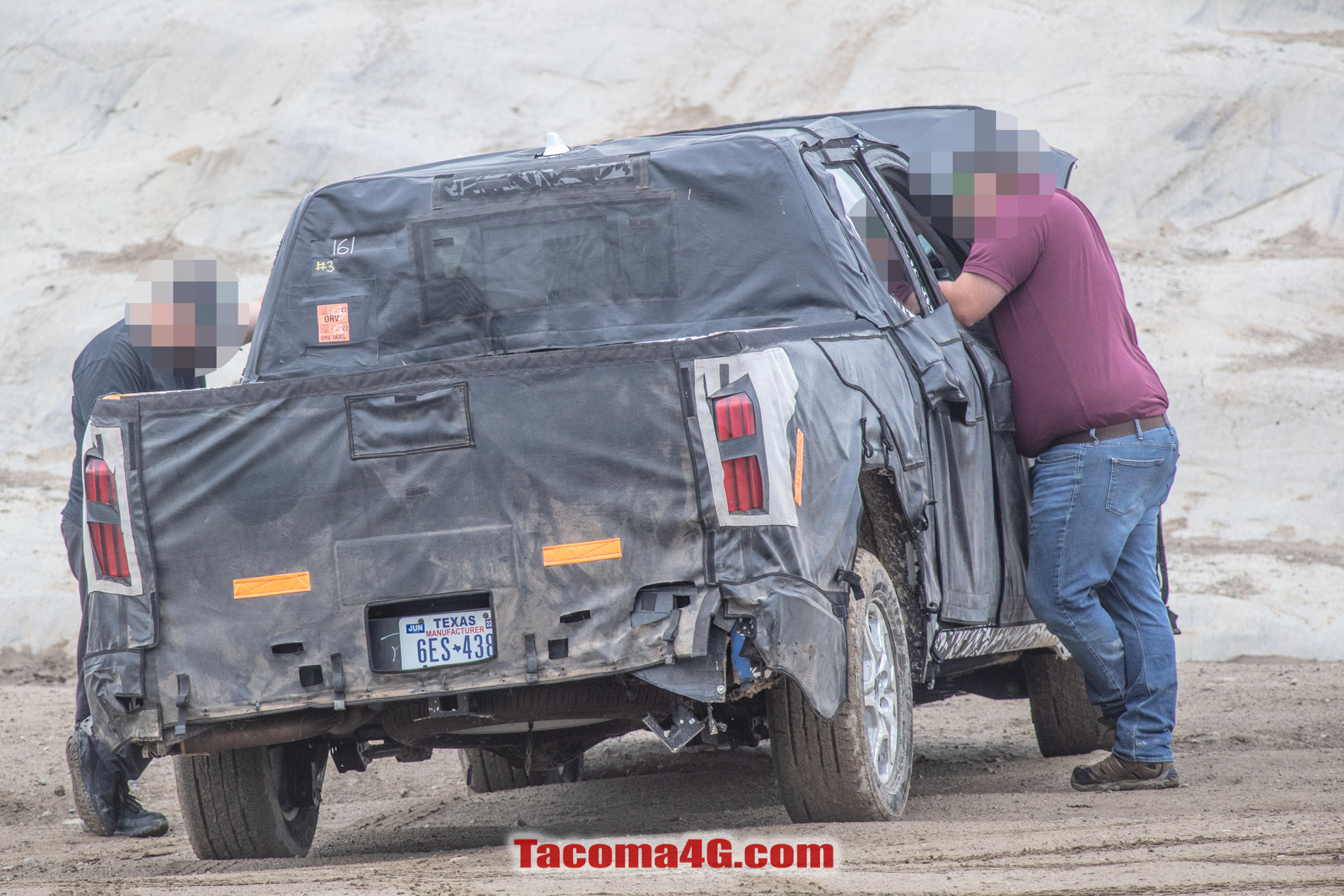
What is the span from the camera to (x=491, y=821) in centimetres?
562

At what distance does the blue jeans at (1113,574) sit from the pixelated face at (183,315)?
124 inches

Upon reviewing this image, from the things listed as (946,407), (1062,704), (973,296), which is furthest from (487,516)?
(1062,704)

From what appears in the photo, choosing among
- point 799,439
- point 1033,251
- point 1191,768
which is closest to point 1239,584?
point 1191,768

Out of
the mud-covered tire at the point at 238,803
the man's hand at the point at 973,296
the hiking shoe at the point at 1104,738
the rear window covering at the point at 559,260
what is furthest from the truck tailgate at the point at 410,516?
the hiking shoe at the point at 1104,738

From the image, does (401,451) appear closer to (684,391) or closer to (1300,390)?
(684,391)


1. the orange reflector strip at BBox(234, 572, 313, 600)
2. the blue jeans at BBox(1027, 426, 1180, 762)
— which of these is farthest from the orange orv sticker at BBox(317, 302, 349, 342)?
the blue jeans at BBox(1027, 426, 1180, 762)

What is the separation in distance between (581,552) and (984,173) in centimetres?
233

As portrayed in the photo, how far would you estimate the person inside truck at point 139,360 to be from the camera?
19.4 feet

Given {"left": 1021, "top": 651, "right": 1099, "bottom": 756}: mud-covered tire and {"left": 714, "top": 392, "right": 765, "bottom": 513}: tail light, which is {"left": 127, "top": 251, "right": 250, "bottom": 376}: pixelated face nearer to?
{"left": 714, "top": 392, "right": 765, "bottom": 513}: tail light

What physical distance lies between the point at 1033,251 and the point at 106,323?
12977 mm

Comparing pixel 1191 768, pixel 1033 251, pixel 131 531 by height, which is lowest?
pixel 1191 768

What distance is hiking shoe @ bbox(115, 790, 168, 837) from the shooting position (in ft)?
19.7

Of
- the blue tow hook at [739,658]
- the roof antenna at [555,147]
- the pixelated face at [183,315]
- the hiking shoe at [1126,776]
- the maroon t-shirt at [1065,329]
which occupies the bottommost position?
the hiking shoe at [1126,776]

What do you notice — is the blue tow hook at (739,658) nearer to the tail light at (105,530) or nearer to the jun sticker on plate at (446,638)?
the jun sticker on plate at (446,638)
